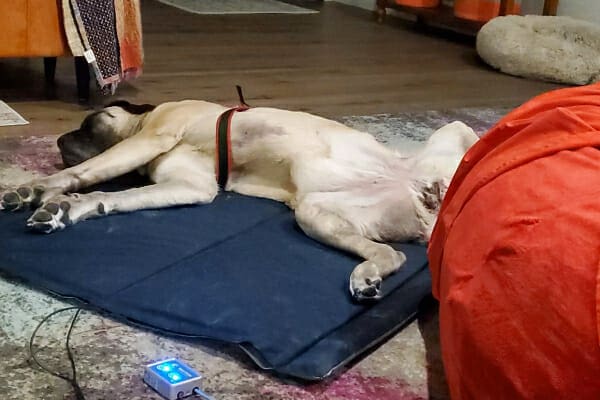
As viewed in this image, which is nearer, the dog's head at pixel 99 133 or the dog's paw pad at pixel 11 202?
the dog's paw pad at pixel 11 202

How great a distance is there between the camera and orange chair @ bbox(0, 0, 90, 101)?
10.7 ft

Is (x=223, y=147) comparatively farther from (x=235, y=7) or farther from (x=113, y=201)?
(x=235, y=7)

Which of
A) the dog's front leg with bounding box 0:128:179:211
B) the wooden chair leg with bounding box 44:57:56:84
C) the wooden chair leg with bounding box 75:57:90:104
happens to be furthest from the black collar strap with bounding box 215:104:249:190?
the wooden chair leg with bounding box 44:57:56:84

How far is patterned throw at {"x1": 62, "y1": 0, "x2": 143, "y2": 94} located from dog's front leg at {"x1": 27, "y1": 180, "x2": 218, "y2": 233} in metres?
1.22

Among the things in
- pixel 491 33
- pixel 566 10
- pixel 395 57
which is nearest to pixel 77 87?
pixel 395 57

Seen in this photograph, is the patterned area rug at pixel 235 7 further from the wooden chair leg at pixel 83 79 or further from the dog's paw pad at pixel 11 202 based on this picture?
the dog's paw pad at pixel 11 202

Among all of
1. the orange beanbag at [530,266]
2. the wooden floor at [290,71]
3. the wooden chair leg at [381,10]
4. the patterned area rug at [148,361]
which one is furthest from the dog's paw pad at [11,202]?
the wooden chair leg at [381,10]

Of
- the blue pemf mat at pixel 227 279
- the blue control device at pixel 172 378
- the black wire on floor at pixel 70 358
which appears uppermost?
the blue pemf mat at pixel 227 279

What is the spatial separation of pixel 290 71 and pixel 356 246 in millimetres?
2555

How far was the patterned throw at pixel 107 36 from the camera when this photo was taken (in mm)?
3340

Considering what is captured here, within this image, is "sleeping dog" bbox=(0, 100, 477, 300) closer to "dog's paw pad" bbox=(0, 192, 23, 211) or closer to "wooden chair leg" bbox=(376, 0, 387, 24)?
"dog's paw pad" bbox=(0, 192, 23, 211)

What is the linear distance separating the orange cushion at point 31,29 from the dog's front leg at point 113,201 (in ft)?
→ 4.09

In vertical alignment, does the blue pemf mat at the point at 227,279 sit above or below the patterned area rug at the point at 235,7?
below

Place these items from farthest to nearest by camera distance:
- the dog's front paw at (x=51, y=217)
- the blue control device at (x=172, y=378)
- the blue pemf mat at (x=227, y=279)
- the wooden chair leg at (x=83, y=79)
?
the wooden chair leg at (x=83, y=79) → the dog's front paw at (x=51, y=217) → the blue pemf mat at (x=227, y=279) → the blue control device at (x=172, y=378)
